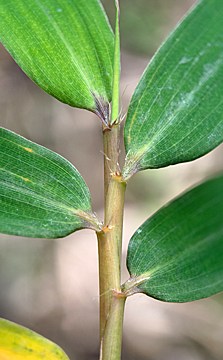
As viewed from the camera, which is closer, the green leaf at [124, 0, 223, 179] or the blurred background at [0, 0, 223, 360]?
the green leaf at [124, 0, 223, 179]

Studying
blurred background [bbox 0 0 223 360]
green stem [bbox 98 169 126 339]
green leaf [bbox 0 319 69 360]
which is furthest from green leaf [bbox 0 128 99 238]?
blurred background [bbox 0 0 223 360]

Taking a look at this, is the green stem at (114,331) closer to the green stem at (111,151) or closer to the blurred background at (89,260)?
the green stem at (111,151)

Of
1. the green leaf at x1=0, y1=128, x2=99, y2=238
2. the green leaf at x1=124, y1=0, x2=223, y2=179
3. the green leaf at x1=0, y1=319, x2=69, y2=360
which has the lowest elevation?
the green leaf at x1=0, y1=319, x2=69, y2=360

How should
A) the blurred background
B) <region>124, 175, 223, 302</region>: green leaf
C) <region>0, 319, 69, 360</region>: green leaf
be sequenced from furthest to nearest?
the blurred background
<region>0, 319, 69, 360</region>: green leaf
<region>124, 175, 223, 302</region>: green leaf

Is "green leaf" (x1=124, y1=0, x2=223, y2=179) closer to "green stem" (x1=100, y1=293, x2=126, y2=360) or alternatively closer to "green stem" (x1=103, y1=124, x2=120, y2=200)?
"green stem" (x1=103, y1=124, x2=120, y2=200)

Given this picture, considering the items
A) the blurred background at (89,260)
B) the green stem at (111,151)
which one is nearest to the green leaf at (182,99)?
the green stem at (111,151)

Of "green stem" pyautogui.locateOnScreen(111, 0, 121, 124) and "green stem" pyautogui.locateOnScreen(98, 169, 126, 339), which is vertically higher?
"green stem" pyautogui.locateOnScreen(111, 0, 121, 124)
